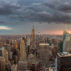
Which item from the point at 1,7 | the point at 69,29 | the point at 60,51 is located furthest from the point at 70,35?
the point at 1,7

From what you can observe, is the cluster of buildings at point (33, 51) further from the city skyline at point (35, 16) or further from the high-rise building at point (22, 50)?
the city skyline at point (35, 16)

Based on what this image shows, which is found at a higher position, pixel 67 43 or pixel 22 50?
pixel 67 43

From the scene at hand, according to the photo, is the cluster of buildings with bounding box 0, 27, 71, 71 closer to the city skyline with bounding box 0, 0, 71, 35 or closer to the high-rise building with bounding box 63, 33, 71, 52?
the high-rise building with bounding box 63, 33, 71, 52

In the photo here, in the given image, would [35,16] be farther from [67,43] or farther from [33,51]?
[67,43]

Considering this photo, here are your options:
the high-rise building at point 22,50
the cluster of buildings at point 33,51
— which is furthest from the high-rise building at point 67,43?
the high-rise building at point 22,50

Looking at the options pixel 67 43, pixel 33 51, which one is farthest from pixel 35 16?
pixel 67 43

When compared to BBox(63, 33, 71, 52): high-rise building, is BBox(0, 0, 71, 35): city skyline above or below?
above

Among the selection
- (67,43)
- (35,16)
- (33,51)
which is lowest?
(33,51)

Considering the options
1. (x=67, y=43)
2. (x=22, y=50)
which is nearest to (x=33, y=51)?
(x=22, y=50)

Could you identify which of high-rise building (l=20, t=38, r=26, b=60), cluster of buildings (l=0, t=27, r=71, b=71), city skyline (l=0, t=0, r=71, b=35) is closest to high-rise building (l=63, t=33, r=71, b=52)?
cluster of buildings (l=0, t=27, r=71, b=71)
